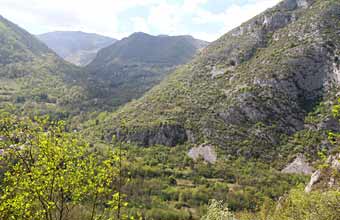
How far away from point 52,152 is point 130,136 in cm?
13711

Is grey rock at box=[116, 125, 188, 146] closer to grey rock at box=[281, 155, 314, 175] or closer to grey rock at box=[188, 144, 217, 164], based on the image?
grey rock at box=[188, 144, 217, 164]

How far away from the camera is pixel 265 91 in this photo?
142 metres

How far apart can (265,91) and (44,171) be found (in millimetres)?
135839

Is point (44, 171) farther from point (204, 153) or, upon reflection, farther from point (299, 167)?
point (204, 153)

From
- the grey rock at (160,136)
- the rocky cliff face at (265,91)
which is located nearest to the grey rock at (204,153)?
the rocky cliff face at (265,91)

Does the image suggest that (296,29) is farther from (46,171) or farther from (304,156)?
(46,171)

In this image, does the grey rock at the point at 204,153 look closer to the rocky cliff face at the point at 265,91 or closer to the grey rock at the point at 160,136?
the rocky cliff face at the point at 265,91

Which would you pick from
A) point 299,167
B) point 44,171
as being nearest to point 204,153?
point 299,167

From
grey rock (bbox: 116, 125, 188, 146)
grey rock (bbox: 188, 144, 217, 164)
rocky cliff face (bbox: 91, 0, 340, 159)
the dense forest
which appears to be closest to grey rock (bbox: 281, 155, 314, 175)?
the dense forest

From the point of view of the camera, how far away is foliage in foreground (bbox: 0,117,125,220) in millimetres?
14406

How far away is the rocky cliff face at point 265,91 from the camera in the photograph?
13825 cm

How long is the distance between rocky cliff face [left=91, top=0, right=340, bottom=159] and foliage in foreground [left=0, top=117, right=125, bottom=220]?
121715 millimetres

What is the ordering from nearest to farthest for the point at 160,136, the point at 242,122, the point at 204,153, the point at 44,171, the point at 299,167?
the point at 44,171
the point at 299,167
the point at 204,153
the point at 242,122
the point at 160,136

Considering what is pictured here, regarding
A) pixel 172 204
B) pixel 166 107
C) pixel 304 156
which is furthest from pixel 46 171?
pixel 166 107
